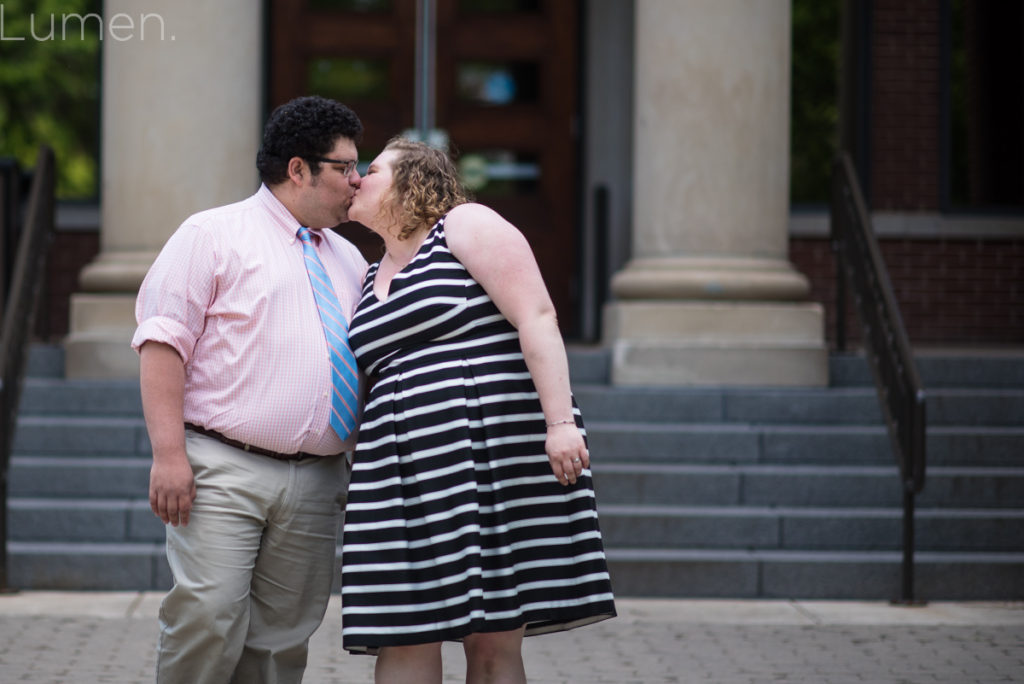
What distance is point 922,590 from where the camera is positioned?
682 cm

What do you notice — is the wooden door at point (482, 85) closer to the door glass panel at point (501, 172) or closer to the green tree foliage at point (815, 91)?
the door glass panel at point (501, 172)

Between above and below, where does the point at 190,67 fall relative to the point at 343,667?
above

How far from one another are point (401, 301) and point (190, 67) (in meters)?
5.42

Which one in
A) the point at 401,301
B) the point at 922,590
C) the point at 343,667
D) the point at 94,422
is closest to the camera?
the point at 401,301

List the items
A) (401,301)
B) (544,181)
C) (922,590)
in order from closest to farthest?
(401,301) → (922,590) → (544,181)

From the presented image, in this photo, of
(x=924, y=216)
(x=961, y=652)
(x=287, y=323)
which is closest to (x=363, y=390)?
(x=287, y=323)

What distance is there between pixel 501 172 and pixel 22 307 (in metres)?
4.31

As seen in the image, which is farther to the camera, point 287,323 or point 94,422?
point 94,422

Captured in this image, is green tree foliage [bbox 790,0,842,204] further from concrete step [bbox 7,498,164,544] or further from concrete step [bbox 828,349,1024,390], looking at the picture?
concrete step [bbox 7,498,164,544]

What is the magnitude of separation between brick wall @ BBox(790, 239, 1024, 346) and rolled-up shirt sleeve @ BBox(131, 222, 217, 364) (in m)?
7.85

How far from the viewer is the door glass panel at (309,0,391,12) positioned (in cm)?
1051

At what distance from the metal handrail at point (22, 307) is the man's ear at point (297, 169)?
3.56 m

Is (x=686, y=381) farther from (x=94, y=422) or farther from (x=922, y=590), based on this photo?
(x=94, y=422)

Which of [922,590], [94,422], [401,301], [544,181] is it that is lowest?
[922,590]
